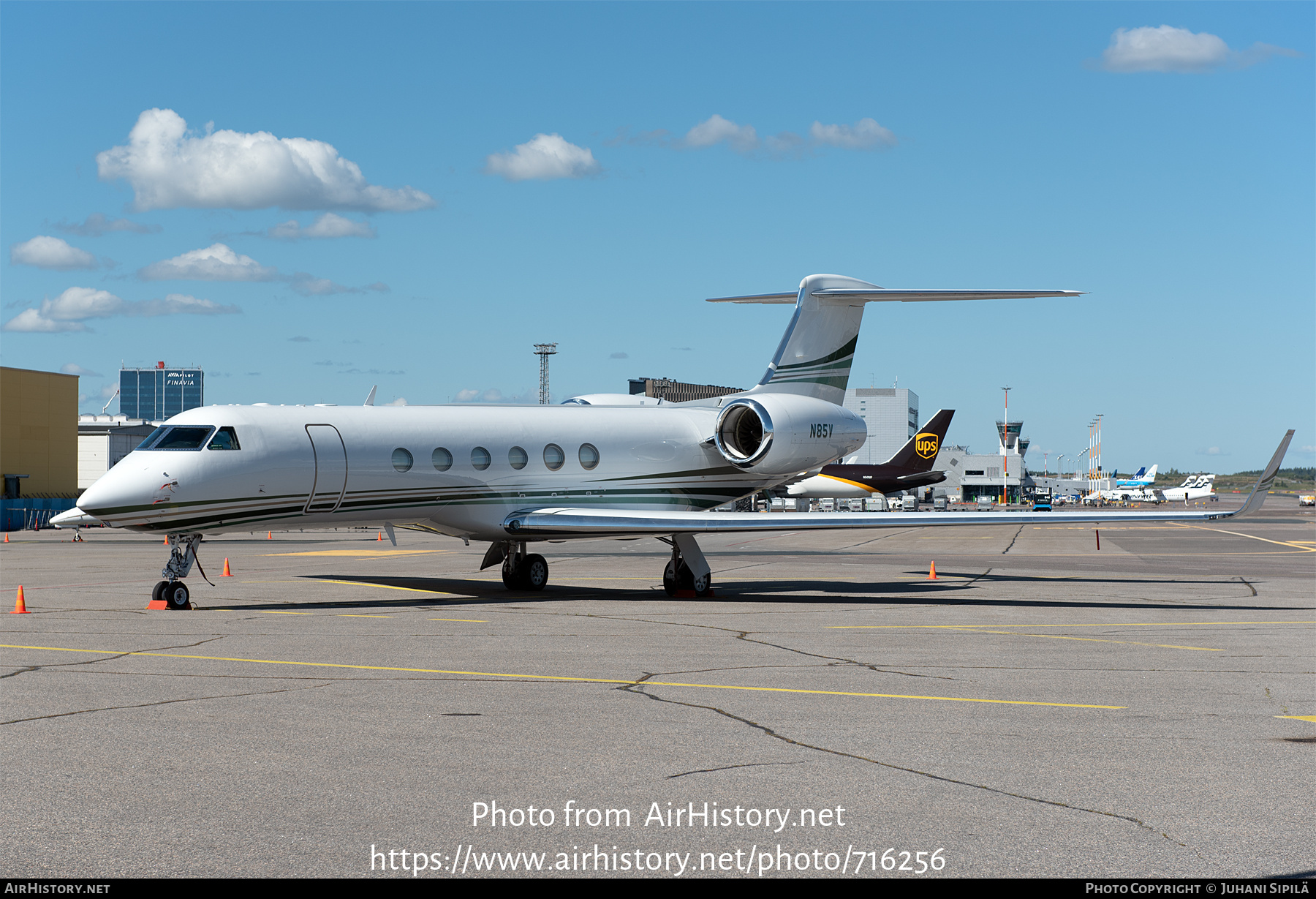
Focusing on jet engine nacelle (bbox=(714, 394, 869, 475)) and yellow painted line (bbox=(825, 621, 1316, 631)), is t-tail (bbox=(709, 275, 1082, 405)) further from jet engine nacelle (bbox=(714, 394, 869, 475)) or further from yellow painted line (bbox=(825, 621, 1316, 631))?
yellow painted line (bbox=(825, 621, 1316, 631))

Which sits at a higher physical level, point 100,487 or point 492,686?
point 100,487

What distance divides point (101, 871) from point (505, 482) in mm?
15851

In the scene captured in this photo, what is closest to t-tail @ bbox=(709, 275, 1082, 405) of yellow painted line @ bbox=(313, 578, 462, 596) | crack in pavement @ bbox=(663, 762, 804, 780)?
yellow painted line @ bbox=(313, 578, 462, 596)

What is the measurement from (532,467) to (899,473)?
41.2 metres

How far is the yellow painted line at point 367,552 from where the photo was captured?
35969 mm

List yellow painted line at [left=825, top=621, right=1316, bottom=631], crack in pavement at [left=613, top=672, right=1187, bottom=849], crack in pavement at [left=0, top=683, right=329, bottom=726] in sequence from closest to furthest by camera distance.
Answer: crack in pavement at [left=613, top=672, right=1187, bottom=849] < crack in pavement at [left=0, top=683, right=329, bottom=726] < yellow painted line at [left=825, top=621, right=1316, bottom=631]

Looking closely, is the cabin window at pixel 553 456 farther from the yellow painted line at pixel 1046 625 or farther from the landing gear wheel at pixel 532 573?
the yellow painted line at pixel 1046 625

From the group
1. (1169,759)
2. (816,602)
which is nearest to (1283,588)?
(816,602)

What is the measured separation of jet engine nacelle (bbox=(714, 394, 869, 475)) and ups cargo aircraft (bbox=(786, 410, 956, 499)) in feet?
106

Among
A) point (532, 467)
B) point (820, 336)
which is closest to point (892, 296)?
point (820, 336)

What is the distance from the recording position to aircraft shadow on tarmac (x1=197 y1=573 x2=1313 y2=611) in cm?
1950

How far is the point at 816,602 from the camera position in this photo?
2022 cm

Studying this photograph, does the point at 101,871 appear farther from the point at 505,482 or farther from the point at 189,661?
the point at 505,482
